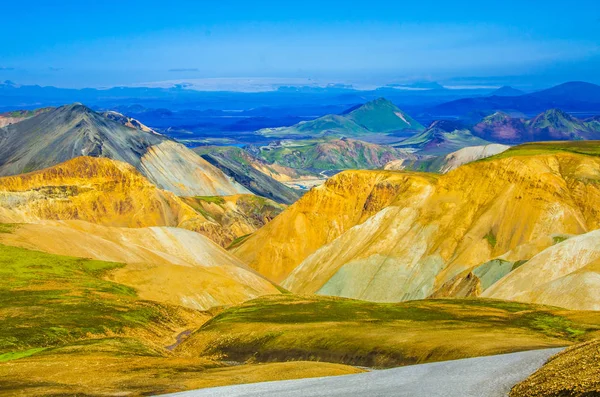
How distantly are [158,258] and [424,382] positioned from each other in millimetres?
108228

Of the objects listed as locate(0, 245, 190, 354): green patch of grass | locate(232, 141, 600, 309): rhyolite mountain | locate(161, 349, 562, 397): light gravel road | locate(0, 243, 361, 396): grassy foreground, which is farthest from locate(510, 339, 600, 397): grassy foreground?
locate(232, 141, 600, 309): rhyolite mountain

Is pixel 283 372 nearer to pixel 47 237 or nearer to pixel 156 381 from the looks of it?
pixel 156 381

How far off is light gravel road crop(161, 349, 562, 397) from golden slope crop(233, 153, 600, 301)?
87.6 metres

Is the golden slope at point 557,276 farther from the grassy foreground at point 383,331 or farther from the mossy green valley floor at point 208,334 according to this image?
the mossy green valley floor at point 208,334

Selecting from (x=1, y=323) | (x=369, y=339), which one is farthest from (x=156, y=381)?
(x=1, y=323)

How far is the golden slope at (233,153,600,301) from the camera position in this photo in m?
138

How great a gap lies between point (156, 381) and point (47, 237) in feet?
291

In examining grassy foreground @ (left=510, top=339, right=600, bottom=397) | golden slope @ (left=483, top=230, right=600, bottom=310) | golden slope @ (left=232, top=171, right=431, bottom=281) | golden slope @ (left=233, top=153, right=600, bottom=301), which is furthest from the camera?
golden slope @ (left=232, top=171, right=431, bottom=281)

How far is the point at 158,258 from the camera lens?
13900 cm

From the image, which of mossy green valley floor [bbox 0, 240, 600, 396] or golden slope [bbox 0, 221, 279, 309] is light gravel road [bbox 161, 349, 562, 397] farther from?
golden slope [bbox 0, 221, 279, 309]

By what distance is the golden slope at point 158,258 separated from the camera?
114 m

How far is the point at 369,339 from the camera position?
6538 centimetres

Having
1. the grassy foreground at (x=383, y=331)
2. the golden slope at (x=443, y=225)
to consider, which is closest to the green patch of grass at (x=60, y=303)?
the grassy foreground at (x=383, y=331)

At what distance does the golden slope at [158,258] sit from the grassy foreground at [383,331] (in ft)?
59.1
